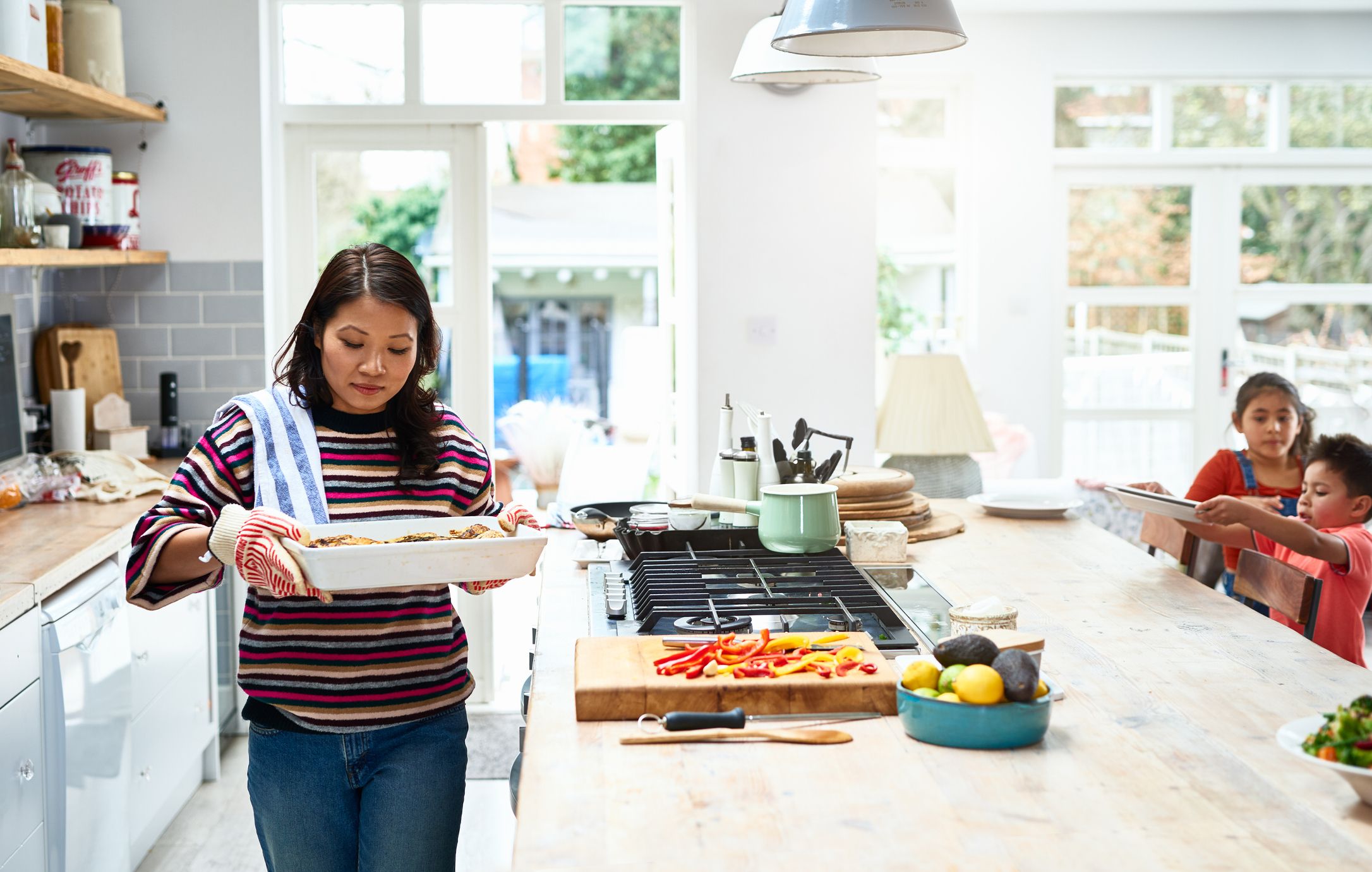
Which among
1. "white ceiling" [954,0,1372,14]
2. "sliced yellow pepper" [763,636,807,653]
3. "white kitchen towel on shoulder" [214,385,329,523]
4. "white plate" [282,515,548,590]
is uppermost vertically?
"white ceiling" [954,0,1372,14]

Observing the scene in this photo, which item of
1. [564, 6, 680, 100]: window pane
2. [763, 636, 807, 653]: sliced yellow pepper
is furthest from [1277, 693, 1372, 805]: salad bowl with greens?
[564, 6, 680, 100]: window pane

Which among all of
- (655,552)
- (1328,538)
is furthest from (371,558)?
(1328,538)

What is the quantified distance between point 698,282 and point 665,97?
2.38ft

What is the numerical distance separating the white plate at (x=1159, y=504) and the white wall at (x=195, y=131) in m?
2.97

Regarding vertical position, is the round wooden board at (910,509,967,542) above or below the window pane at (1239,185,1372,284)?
below

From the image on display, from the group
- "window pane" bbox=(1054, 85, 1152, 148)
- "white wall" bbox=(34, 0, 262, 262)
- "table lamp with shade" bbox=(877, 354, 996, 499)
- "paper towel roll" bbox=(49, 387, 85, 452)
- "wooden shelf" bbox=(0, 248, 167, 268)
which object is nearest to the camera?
"wooden shelf" bbox=(0, 248, 167, 268)

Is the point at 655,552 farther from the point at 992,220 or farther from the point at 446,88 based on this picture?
the point at 992,220

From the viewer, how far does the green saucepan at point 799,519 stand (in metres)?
2.49

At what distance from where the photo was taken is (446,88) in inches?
187

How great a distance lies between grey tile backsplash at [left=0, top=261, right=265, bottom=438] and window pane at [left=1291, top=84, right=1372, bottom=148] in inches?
225

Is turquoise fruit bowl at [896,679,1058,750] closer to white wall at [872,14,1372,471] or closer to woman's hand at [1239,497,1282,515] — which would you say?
woman's hand at [1239,497,1282,515]

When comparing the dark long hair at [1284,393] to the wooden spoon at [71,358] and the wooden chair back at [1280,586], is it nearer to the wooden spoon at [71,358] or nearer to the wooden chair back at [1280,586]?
the wooden chair back at [1280,586]

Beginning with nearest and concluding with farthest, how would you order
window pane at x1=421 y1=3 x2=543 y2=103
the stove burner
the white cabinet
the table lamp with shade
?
the stove burner
the white cabinet
the table lamp with shade
window pane at x1=421 y1=3 x2=543 y2=103

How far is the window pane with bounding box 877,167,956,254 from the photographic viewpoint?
7.28 m
